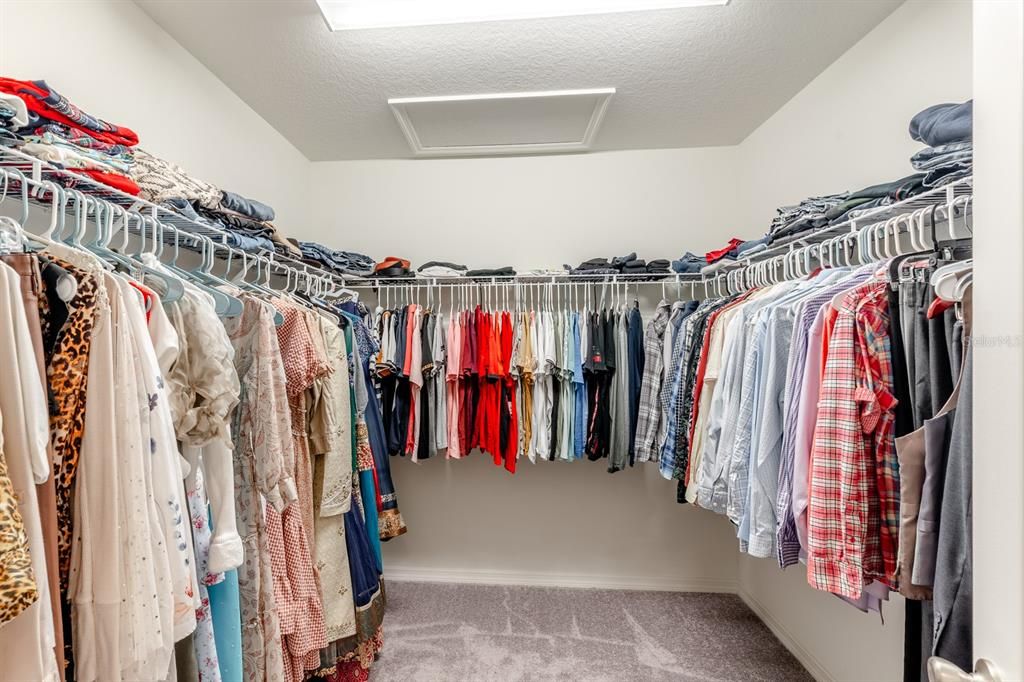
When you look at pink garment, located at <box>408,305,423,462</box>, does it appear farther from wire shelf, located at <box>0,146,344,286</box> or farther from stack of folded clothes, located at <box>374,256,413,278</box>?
wire shelf, located at <box>0,146,344,286</box>

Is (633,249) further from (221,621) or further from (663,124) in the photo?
(221,621)

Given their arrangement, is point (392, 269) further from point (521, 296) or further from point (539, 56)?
point (539, 56)

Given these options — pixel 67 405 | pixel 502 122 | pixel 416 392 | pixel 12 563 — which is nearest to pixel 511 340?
pixel 416 392

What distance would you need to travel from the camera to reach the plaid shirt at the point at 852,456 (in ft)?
3.60

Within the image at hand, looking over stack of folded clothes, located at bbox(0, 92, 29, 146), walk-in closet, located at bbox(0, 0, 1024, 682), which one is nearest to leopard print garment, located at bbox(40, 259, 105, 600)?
walk-in closet, located at bbox(0, 0, 1024, 682)

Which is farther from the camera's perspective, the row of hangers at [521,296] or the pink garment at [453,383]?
the row of hangers at [521,296]

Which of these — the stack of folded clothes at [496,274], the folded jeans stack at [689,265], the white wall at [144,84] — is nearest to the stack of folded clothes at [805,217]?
the folded jeans stack at [689,265]

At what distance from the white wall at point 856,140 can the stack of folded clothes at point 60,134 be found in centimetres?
246

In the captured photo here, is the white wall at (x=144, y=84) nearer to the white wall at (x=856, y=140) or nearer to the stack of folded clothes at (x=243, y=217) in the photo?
the stack of folded clothes at (x=243, y=217)

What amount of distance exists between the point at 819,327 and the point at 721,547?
7.00ft

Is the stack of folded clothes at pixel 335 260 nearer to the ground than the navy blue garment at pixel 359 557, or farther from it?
farther from it

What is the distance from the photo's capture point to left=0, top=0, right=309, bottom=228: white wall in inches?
56.7

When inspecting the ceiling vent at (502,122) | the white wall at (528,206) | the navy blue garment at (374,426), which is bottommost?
the navy blue garment at (374,426)

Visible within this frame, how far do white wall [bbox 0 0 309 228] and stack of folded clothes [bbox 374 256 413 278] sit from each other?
2.15 ft
